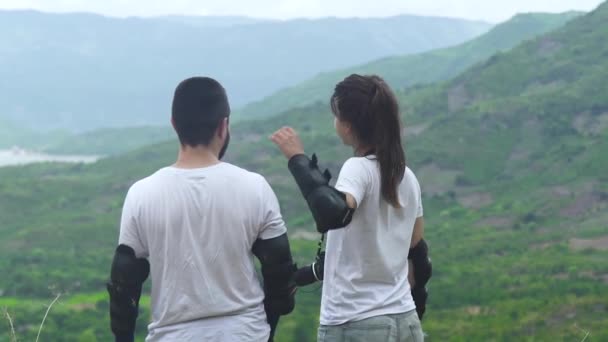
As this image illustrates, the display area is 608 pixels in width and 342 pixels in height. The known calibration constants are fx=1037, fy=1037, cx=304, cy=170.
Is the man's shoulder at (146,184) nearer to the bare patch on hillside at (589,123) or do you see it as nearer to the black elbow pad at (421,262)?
the black elbow pad at (421,262)

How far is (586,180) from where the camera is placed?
Answer: 84625 mm

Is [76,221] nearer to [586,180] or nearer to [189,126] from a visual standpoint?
[586,180]

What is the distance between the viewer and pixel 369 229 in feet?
17.0

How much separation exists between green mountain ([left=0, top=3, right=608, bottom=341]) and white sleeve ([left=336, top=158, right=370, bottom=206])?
39.9 m

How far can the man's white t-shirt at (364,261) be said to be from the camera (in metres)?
5.12

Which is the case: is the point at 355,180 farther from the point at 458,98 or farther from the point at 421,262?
the point at 458,98

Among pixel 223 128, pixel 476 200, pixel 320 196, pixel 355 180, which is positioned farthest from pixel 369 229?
pixel 476 200

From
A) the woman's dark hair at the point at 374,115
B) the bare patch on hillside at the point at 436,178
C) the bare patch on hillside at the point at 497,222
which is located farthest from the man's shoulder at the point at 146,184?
the bare patch on hillside at the point at 436,178

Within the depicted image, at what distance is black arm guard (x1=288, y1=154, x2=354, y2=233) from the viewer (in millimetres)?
4898

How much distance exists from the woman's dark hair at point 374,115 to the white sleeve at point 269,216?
616 millimetres

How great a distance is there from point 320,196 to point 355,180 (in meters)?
0.23

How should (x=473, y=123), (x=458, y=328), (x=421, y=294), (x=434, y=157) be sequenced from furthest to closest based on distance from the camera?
(x=473, y=123), (x=434, y=157), (x=458, y=328), (x=421, y=294)

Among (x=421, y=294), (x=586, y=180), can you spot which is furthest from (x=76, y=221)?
(x=421, y=294)

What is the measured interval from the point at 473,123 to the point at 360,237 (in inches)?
3893
